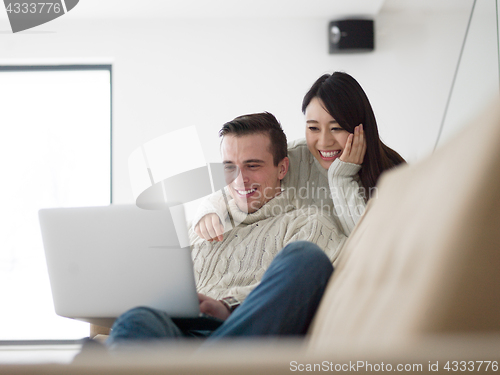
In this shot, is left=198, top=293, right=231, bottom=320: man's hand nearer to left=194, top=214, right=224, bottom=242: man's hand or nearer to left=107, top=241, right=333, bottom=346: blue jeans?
left=107, top=241, right=333, bottom=346: blue jeans

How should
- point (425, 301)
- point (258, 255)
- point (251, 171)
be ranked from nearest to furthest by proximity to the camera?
point (425, 301), point (258, 255), point (251, 171)

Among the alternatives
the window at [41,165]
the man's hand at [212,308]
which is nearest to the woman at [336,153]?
the man's hand at [212,308]

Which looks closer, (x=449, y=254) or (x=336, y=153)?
(x=449, y=254)

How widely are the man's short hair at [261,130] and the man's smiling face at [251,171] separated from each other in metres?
0.02

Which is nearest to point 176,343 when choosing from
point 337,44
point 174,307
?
point 174,307

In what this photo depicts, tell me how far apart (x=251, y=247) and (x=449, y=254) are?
1.02m

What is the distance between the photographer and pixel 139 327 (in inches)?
27.9

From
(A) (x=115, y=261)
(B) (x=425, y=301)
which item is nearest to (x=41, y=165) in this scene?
(A) (x=115, y=261)

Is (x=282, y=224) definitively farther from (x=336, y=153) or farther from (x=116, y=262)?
(x=116, y=262)

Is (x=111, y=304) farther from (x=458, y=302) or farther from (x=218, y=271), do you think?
(x=458, y=302)

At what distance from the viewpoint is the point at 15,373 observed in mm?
322

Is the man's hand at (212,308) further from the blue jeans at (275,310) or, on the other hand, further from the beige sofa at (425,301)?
the beige sofa at (425,301)

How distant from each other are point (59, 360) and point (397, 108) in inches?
140

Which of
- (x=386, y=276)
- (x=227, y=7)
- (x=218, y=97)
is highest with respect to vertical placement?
→ (x=227, y=7)
